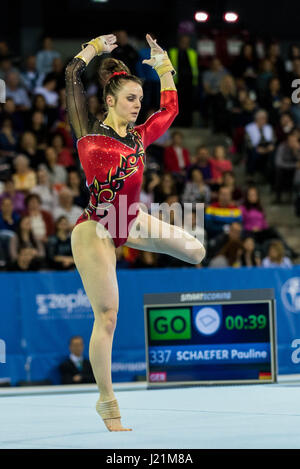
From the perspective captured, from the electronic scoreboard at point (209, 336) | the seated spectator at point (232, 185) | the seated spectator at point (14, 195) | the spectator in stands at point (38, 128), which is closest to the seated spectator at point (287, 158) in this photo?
the seated spectator at point (232, 185)

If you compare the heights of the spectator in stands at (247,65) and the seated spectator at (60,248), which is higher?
the spectator in stands at (247,65)

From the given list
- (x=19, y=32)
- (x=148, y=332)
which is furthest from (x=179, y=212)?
(x=19, y=32)

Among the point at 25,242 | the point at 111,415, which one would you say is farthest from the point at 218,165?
the point at 111,415

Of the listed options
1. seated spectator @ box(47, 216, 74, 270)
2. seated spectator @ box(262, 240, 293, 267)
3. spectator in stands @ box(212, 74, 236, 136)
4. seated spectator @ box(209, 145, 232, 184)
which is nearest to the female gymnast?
seated spectator @ box(47, 216, 74, 270)

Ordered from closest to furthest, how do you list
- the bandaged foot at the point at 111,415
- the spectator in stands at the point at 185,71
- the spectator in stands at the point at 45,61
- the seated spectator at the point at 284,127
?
the bandaged foot at the point at 111,415, the seated spectator at the point at 284,127, the spectator in stands at the point at 185,71, the spectator in stands at the point at 45,61

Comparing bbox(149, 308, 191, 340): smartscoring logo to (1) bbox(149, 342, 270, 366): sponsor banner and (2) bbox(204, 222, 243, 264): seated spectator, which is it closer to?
(1) bbox(149, 342, 270, 366): sponsor banner

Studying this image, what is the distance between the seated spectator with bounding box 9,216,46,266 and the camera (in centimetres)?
931

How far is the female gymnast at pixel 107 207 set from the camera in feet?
13.6

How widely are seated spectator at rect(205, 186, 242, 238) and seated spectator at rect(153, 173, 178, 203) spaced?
519 mm

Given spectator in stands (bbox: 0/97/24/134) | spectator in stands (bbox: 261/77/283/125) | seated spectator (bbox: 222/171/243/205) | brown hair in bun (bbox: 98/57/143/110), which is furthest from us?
spectator in stands (bbox: 261/77/283/125)

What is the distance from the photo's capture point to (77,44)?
54.6ft

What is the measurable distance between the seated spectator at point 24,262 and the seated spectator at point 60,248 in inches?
10.0

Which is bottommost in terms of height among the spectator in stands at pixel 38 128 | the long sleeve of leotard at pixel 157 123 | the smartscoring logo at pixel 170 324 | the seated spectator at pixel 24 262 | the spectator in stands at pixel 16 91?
the smartscoring logo at pixel 170 324

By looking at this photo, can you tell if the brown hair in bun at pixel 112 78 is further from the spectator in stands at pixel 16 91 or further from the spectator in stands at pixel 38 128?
the spectator in stands at pixel 16 91
